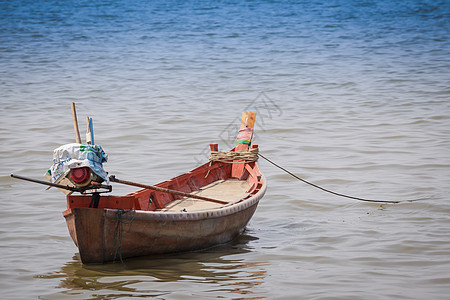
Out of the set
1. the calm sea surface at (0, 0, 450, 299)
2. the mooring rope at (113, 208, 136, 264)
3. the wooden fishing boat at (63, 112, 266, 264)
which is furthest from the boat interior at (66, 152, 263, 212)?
the calm sea surface at (0, 0, 450, 299)

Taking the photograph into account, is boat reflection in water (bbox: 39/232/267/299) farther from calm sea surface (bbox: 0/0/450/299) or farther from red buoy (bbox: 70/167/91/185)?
red buoy (bbox: 70/167/91/185)

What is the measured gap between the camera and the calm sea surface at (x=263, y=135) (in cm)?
563

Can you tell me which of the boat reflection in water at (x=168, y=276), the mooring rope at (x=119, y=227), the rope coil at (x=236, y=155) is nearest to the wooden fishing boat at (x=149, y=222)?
the mooring rope at (x=119, y=227)

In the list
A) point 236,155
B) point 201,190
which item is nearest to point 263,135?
point 236,155

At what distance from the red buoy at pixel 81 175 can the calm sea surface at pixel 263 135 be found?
2.67 feet

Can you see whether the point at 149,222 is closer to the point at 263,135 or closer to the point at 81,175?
the point at 81,175

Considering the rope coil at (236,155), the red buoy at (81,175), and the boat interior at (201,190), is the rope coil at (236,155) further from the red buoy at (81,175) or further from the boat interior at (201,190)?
the red buoy at (81,175)

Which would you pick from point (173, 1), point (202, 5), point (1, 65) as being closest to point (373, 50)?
point (1, 65)

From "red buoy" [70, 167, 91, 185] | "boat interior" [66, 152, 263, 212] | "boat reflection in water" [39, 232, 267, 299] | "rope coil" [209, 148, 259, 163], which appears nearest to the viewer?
"boat reflection in water" [39, 232, 267, 299]

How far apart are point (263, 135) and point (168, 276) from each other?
6.69 metres

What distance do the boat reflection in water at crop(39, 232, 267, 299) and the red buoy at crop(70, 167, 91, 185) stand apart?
0.80 m

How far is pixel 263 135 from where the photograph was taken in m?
12.0

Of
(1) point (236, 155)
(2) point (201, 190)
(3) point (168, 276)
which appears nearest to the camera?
(3) point (168, 276)

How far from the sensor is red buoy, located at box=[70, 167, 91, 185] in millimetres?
5426
